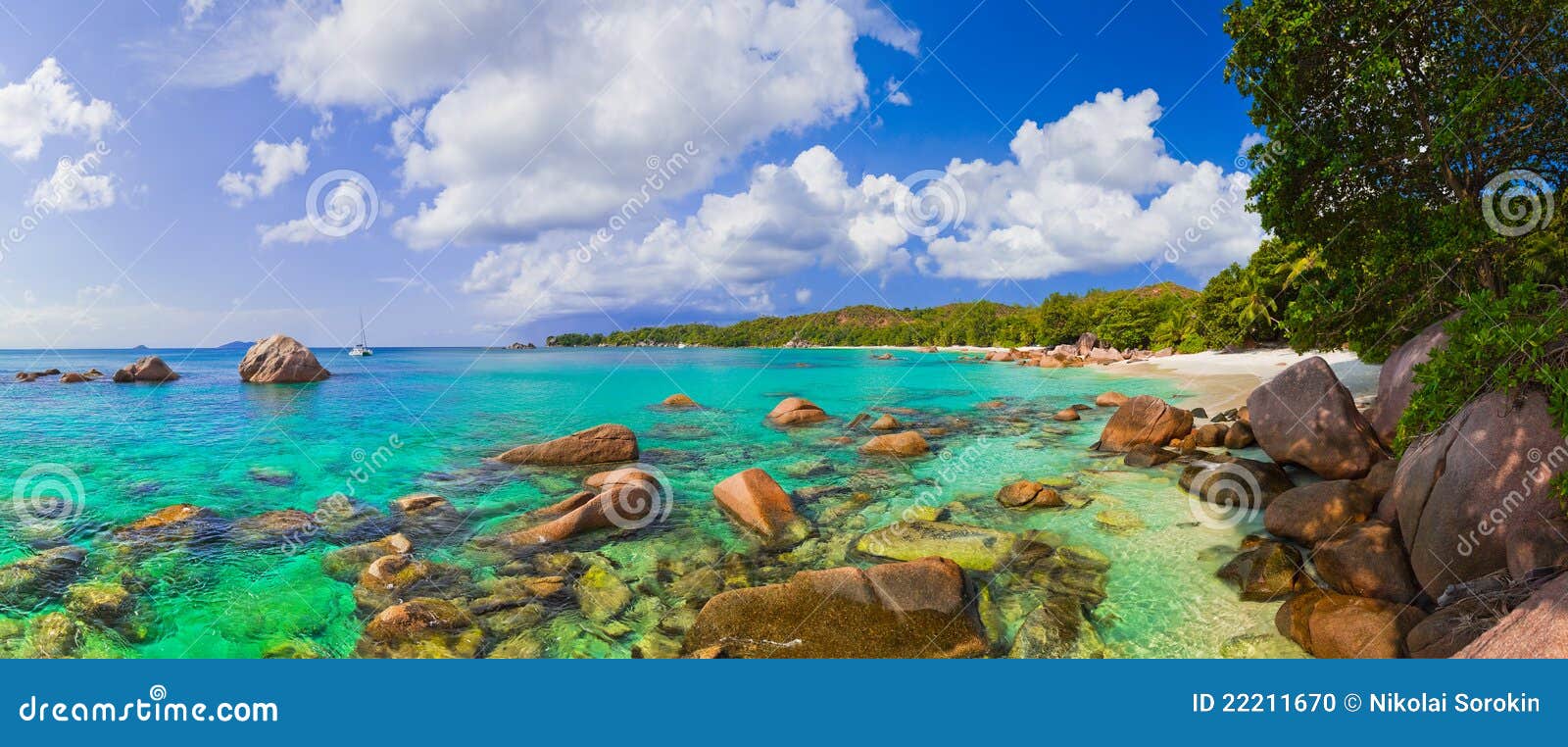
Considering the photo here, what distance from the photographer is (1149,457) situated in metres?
13.1

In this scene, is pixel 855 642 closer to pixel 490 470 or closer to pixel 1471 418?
pixel 1471 418

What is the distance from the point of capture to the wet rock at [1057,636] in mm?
5992

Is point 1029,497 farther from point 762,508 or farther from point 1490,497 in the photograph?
point 1490,497

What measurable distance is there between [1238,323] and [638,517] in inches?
1900

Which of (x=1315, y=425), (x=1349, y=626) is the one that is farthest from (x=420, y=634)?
(x=1315, y=425)

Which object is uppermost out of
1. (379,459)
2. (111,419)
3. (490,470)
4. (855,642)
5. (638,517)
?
(111,419)

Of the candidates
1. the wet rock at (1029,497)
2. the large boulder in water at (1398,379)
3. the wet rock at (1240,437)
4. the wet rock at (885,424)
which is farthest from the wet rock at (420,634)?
the wet rock at (1240,437)

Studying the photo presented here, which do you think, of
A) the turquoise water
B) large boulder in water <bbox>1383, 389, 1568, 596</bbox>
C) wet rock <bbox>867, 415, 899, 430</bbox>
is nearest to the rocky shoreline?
large boulder in water <bbox>1383, 389, 1568, 596</bbox>

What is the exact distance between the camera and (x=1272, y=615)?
6.33 m

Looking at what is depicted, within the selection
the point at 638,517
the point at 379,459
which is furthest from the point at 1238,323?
the point at 379,459

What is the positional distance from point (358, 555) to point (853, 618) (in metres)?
7.43

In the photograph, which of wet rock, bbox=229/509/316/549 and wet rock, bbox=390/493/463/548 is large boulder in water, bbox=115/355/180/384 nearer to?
wet rock, bbox=229/509/316/549

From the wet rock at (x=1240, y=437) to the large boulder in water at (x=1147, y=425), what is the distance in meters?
0.91

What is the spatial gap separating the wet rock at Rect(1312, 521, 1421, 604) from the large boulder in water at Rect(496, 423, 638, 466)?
13.4 meters
